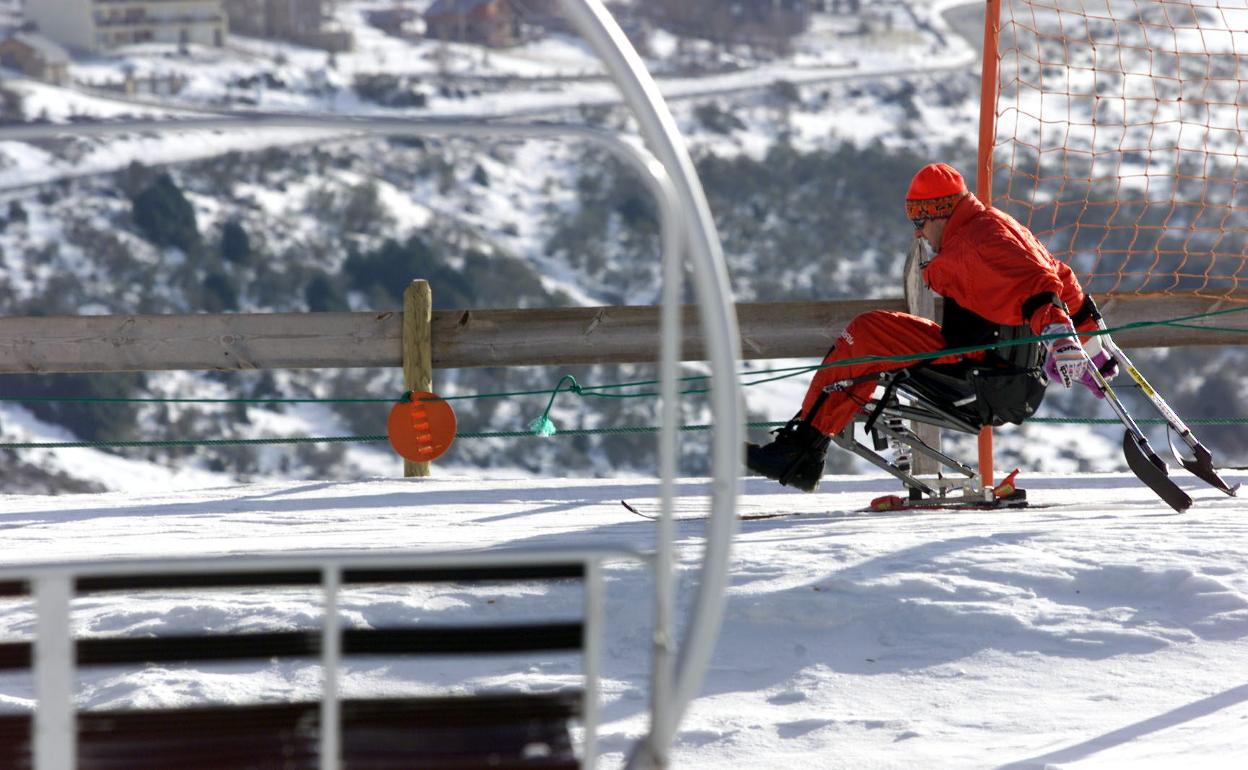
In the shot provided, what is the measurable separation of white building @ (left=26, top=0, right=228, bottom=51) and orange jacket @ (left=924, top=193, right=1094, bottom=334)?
160ft

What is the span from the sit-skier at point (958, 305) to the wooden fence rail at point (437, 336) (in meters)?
1.08

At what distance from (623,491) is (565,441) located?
1306 inches

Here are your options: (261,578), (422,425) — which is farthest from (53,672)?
(422,425)

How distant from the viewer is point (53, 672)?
2312 millimetres

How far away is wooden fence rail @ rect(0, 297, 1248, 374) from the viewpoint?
6664 mm

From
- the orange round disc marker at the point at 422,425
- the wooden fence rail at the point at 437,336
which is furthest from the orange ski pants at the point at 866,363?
the orange round disc marker at the point at 422,425

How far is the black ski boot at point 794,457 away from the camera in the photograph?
5.50 metres

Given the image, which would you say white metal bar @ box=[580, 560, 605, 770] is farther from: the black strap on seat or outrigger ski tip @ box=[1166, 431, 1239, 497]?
outrigger ski tip @ box=[1166, 431, 1239, 497]

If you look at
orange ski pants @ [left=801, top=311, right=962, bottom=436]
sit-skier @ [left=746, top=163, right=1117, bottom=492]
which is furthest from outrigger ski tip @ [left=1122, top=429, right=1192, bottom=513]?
orange ski pants @ [left=801, top=311, right=962, bottom=436]

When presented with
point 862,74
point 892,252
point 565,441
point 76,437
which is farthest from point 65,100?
point 862,74

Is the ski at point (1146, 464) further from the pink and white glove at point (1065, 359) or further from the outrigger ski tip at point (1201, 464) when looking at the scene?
the outrigger ski tip at point (1201, 464)

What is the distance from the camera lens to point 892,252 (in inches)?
2067

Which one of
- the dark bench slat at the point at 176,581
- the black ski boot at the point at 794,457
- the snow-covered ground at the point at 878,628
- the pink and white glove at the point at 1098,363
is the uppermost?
the pink and white glove at the point at 1098,363

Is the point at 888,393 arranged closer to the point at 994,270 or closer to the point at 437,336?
the point at 994,270
